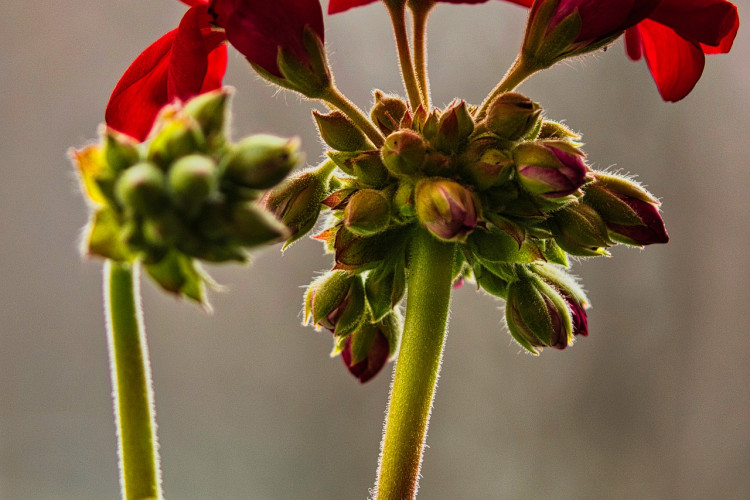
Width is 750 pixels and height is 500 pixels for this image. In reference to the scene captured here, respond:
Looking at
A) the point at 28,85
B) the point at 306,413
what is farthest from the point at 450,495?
the point at 28,85

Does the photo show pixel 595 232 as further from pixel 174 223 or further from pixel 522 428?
pixel 522 428

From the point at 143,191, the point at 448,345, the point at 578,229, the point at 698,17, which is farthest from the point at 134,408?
the point at 448,345

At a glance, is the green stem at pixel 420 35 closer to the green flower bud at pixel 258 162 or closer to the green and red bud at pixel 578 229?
the green and red bud at pixel 578 229

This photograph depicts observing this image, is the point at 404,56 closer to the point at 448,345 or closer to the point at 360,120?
the point at 360,120

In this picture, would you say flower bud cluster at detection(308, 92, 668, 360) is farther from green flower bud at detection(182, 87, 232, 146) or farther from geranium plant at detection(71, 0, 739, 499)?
green flower bud at detection(182, 87, 232, 146)

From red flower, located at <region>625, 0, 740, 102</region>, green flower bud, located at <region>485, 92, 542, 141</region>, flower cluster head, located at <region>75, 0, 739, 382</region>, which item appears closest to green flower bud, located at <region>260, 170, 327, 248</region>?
flower cluster head, located at <region>75, 0, 739, 382</region>

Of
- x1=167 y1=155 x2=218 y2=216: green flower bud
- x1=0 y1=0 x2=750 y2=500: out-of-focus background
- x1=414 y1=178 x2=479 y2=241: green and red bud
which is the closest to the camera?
x1=167 y1=155 x2=218 y2=216: green flower bud

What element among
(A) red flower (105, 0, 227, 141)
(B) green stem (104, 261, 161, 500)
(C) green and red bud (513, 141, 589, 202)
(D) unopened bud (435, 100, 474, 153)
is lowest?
(B) green stem (104, 261, 161, 500)
